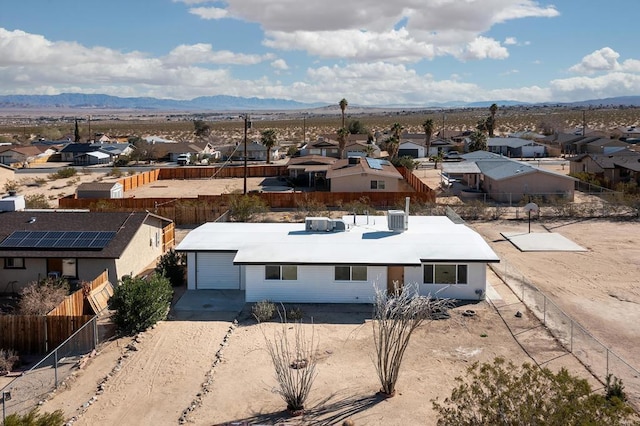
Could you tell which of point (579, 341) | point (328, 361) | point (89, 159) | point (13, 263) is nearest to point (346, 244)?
point (328, 361)

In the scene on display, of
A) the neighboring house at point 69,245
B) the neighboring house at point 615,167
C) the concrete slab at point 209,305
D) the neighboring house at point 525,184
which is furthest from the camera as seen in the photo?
the neighboring house at point 615,167

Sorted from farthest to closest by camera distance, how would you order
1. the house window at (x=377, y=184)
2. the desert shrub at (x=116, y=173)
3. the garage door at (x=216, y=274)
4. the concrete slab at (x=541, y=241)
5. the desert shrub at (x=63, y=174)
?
the desert shrub at (x=116, y=173)
the desert shrub at (x=63, y=174)
the house window at (x=377, y=184)
the concrete slab at (x=541, y=241)
the garage door at (x=216, y=274)

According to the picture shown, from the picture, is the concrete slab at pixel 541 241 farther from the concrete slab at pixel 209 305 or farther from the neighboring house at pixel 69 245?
the neighboring house at pixel 69 245

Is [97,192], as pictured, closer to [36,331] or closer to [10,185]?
[10,185]

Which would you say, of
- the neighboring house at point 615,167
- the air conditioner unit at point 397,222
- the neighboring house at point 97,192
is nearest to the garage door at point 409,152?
the neighboring house at point 615,167

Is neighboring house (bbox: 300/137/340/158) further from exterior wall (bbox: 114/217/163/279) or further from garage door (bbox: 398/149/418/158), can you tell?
exterior wall (bbox: 114/217/163/279)

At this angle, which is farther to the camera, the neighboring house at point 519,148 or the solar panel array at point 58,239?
the neighboring house at point 519,148

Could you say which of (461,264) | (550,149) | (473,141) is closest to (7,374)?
(461,264)
